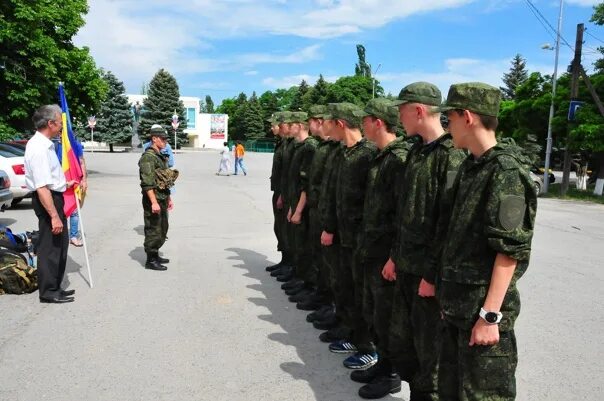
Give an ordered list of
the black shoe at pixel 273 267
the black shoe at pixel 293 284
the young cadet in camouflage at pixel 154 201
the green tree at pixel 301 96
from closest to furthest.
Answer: the black shoe at pixel 293 284
the young cadet in camouflage at pixel 154 201
the black shoe at pixel 273 267
the green tree at pixel 301 96

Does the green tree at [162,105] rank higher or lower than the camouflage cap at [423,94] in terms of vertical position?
higher

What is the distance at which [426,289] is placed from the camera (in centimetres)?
306

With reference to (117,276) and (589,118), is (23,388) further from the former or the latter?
(589,118)

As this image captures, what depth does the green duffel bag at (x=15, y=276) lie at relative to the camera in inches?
238

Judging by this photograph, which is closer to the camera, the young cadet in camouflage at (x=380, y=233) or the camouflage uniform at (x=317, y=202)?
Result: the young cadet in camouflage at (x=380, y=233)

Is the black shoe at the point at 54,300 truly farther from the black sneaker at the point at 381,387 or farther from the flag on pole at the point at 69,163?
the black sneaker at the point at 381,387

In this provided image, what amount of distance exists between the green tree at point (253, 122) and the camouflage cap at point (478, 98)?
3323 inches

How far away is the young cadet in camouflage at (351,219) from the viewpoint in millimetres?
4348

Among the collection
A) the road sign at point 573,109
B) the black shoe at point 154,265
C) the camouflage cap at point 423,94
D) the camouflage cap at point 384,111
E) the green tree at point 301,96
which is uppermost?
the green tree at point 301,96

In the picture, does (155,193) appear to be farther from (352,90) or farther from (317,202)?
(352,90)

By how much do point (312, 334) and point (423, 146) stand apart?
258 cm

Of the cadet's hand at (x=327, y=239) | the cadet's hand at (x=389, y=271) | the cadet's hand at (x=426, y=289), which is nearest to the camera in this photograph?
the cadet's hand at (x=426, y=289)

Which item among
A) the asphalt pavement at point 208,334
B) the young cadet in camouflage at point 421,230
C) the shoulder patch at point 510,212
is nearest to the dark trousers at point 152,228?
the asphalt pavement at point 208,334

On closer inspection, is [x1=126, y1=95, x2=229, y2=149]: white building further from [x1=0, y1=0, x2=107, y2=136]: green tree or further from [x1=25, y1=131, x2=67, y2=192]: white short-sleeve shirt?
[x1=25, y1=131, x2=67, y2=192]: white short-sleeve shirt
